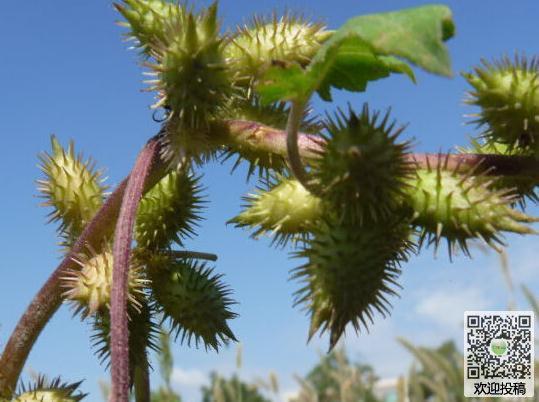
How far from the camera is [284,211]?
5.25 ft

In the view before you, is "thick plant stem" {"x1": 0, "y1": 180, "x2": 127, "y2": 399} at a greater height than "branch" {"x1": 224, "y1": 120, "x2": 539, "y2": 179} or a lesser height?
lesser

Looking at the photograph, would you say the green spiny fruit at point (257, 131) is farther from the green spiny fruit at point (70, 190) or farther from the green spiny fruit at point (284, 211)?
the green spiny fruit at point (70, 190)

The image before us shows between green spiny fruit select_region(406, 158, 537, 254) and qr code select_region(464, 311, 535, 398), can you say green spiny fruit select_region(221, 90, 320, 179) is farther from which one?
qr code select_region(464, 311, 535, 398)

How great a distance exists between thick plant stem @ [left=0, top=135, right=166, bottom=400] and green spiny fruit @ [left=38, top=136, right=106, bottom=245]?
250 millimetres

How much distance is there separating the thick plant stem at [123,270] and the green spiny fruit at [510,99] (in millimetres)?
749

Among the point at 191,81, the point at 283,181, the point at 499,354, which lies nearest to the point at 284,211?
the point at 283,181

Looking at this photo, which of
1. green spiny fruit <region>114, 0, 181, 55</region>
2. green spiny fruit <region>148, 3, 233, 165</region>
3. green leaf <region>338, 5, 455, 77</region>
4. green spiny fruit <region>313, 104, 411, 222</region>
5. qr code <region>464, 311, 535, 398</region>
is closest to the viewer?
green leaf <region>338, 5, 455, 77</region>

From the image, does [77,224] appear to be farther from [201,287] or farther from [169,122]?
[169,122]

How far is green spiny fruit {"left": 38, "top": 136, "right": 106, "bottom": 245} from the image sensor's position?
2.11 meters

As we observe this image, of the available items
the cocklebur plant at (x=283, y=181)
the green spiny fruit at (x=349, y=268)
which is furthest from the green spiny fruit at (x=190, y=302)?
the green spiny fruit at (x=349, y=268)

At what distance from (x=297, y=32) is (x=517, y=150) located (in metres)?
0.66

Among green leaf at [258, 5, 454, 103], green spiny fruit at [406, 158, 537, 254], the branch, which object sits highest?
green leaf at [258, 5, 454, 103]

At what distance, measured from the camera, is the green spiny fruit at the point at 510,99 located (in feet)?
5.19

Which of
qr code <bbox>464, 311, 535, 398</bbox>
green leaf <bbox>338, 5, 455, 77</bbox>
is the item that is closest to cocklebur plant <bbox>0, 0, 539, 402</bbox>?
green leaf <bbox>338, 5, 455, 77</bbox>
